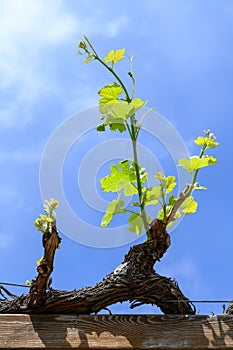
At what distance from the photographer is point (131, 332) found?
3.56 feet

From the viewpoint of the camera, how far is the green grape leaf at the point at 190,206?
1.18 meters

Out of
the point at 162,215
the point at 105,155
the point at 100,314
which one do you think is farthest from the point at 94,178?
the point at 100,314

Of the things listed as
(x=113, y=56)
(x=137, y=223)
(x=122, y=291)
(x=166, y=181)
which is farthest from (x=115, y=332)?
(x=113, y=56)

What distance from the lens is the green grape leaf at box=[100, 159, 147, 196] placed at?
1.19 m

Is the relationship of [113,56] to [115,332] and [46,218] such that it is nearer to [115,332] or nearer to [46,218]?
[46,218]

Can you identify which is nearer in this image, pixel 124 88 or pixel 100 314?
pixel 100 314

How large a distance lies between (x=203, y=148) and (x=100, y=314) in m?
0.45

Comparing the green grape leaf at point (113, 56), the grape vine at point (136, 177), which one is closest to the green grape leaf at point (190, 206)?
the grape vine at point (136, 177)

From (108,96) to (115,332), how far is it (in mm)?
537

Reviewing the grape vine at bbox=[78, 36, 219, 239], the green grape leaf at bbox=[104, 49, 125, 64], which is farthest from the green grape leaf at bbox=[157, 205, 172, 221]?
the green grape leaf at bbox=[104, 49, 125, 64]

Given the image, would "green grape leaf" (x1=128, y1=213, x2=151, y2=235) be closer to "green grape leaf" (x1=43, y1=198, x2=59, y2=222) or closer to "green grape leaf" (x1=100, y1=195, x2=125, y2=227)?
"green grape leaf" (x1=100, y1=195, x2=125, y2=227)

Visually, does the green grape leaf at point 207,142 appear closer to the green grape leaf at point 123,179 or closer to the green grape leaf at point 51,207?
the green grape leaf at point 123,179

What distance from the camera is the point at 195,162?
118 centimetres

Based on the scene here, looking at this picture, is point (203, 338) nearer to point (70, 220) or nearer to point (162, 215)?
→ point (162, 215)
